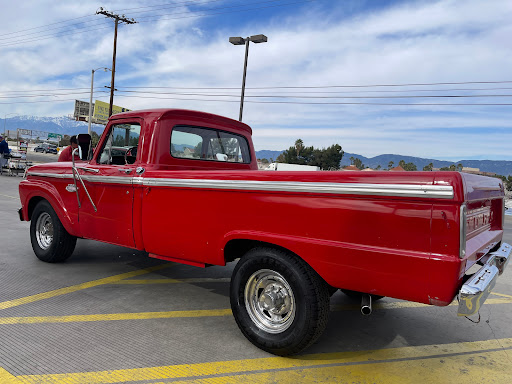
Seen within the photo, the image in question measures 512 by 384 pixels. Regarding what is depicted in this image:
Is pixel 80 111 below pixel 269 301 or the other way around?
the other way around

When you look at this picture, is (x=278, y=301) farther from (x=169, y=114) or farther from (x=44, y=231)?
(x=44, y=231)

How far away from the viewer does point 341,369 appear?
2855mm

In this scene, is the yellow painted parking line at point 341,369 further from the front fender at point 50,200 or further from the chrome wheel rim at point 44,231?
the chrome wheel rim at point 44,231

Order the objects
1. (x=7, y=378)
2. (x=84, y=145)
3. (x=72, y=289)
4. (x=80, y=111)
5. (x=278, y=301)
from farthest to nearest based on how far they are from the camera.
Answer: (x=80, y=111) < (x=84, y=145) < (x=72, y=289) < (x=278, y=301) < (x=7, y=378)

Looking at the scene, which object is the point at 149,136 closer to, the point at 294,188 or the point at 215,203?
the point at 215,203

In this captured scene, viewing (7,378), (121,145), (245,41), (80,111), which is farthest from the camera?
(80,111)

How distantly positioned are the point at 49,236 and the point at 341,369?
168 inches

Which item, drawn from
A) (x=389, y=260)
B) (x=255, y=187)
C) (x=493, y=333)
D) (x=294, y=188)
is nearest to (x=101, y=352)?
(x=255, y=187)

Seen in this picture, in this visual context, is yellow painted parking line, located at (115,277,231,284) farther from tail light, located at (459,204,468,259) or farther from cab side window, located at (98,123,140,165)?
tail light, located at (459,204,468,259)

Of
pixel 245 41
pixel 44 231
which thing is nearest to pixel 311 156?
pixel 245 41

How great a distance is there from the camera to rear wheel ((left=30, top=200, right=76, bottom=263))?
16.4ft

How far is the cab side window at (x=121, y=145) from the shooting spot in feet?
13.9

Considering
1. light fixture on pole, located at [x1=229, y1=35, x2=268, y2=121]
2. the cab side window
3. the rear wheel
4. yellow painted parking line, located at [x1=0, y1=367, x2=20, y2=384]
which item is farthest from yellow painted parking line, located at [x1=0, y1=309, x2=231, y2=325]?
light fixture on pole, located at [x1=229, y1=35, x2=268, y2=121]

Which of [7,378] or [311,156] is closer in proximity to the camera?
[7,378]
